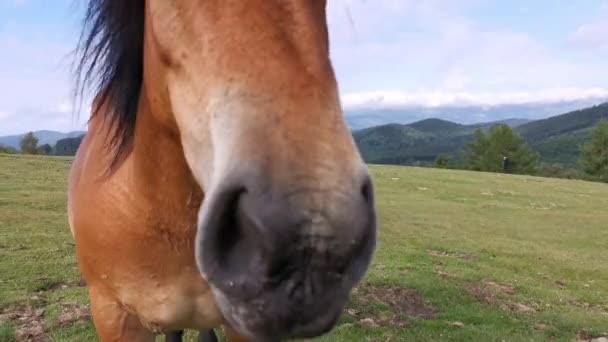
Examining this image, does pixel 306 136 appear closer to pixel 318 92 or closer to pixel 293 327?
pixel 318 92

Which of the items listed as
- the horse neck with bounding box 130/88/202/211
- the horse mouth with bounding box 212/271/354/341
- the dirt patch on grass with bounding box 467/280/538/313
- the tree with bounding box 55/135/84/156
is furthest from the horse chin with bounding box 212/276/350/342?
the dirt patch on grass with bounding box 467/280/538/313

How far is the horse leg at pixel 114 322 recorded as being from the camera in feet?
8.30

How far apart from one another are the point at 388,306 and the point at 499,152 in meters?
50.5

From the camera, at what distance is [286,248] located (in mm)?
1158

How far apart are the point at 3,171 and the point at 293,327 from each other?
17102 mm

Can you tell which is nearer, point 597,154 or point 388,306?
point 388,306

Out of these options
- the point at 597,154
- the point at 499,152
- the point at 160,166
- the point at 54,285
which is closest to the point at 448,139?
the point at 499,152

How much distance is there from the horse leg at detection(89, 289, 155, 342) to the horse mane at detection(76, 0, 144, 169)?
2.28 feet

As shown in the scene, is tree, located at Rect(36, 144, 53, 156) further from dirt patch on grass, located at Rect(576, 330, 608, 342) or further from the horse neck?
the horse neck

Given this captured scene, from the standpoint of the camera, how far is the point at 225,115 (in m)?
1.30

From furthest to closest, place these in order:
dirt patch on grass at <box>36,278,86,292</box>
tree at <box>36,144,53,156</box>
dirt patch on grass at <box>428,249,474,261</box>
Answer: tree at <box>36,144,53,156</box> < dirt patch on grass at <box>428,249,474,261</box> < dirt patch on grass at <box>36,278,86,292</box>

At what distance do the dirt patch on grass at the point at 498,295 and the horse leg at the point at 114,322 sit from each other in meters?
4.93

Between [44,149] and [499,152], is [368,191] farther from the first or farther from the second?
[499,152]

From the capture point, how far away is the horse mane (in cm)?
196
